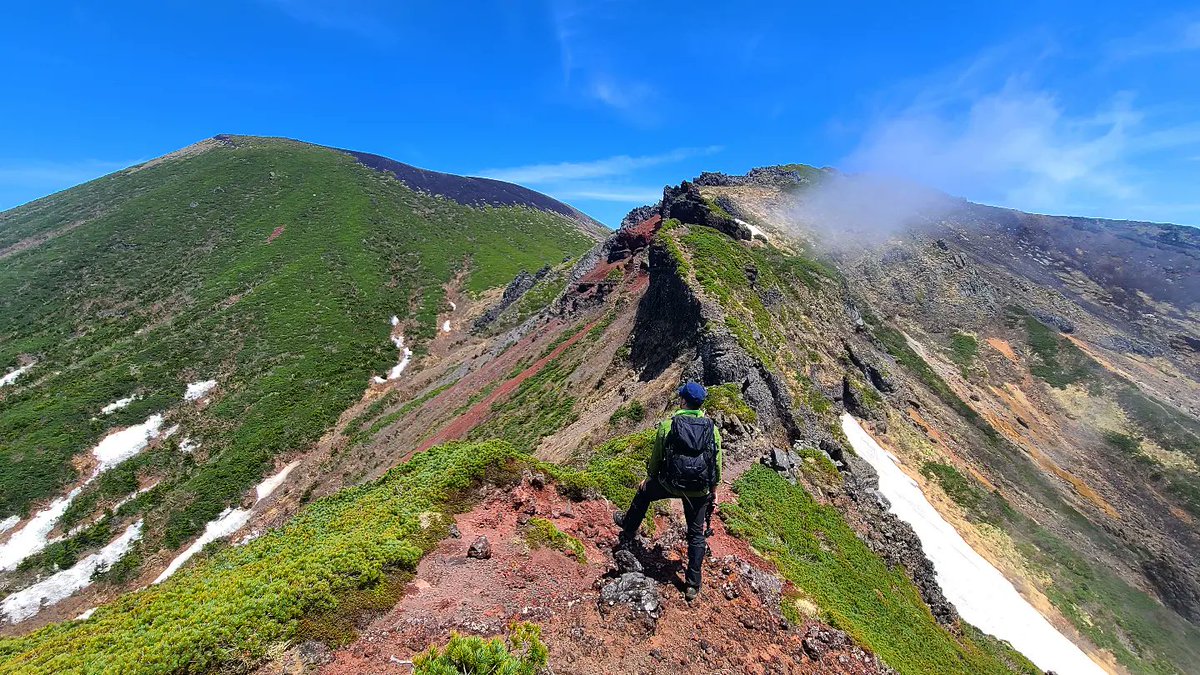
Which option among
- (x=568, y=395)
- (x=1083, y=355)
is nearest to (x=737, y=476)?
(x=568, y=395)

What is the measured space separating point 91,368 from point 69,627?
59.7m

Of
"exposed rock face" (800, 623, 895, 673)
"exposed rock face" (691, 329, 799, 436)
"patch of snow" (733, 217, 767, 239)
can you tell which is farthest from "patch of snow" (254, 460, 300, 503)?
"patch of snow" (733, 217, 767, 239)

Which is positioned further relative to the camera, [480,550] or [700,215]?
[700,215]

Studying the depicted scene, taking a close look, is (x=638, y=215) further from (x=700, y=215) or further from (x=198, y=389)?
(x=198, y=389)

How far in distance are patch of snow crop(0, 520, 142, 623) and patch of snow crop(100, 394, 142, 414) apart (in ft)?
53.2

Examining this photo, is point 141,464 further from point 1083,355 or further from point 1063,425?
point 1083,355

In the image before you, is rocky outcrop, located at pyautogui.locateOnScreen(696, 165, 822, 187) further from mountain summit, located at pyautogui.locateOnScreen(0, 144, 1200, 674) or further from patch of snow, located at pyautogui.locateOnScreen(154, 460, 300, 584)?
patch of snow, located at pyautogui.locateOnScreen(154, 460, 300, 584)

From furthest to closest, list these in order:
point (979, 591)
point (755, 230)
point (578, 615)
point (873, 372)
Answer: point (755, 230) → point (873, 372) → point (979, 591) → point (578, 615)

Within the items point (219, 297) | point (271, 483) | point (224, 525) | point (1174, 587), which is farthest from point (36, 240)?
point (1174, 587)

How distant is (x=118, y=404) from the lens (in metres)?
45.8

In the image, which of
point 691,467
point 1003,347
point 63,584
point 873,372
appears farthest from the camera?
point 1003,347

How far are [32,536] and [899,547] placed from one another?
49534 millimetres

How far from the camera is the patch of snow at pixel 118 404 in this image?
4478 centimetres

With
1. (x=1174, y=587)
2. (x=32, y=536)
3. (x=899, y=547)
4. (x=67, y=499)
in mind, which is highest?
(x=899, y=547)
